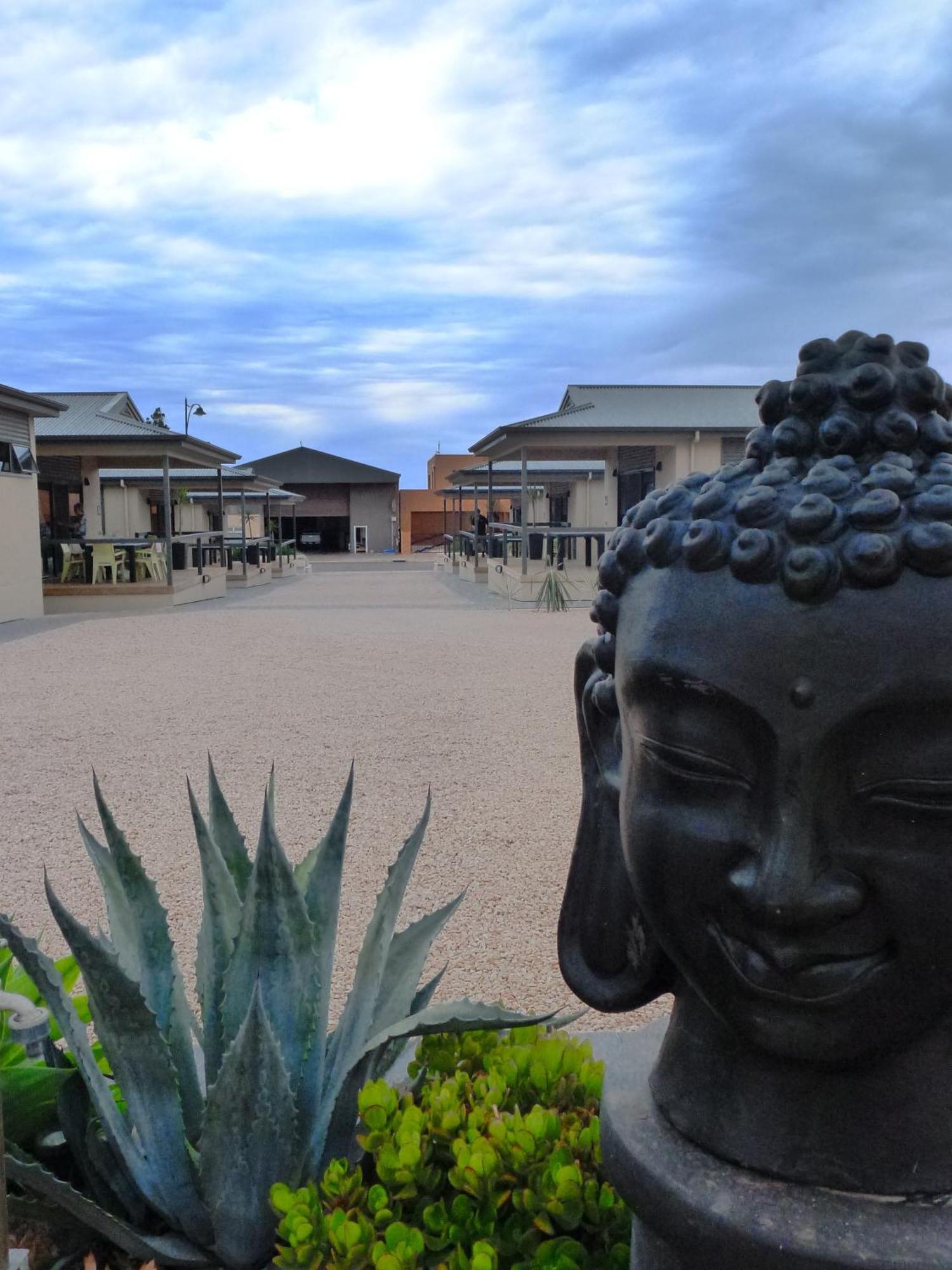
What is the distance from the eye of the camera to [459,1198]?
72.7 inches

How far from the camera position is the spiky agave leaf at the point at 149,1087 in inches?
76.3

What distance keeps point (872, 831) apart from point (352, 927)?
3179mm

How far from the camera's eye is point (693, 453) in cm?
2233

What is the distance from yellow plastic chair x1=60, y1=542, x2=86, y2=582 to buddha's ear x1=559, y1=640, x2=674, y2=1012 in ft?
70.3

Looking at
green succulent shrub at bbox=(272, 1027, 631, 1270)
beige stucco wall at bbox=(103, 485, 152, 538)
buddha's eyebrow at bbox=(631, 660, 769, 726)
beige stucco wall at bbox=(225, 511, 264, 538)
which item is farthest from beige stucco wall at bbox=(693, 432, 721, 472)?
beige stucco wall at bbox=(225, 511, 264, 538)

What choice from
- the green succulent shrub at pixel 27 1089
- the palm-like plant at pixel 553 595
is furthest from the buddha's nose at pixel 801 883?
the palm-like plant at pixel 553 595

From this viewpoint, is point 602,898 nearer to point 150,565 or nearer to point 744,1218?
point 744,1218

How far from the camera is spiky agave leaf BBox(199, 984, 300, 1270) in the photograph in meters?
1.82

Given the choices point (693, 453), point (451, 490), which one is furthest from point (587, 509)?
point (693, 453)

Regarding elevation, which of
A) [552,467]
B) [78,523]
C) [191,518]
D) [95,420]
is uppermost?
[95,420]

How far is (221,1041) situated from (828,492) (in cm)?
162

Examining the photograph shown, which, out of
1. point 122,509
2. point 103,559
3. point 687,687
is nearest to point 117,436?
point 103,559

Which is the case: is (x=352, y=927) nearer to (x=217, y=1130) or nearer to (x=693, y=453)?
(x=217, y=1130)

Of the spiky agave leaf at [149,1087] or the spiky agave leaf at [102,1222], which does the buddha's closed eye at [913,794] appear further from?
the spiky agave leaf at [102,1222]
